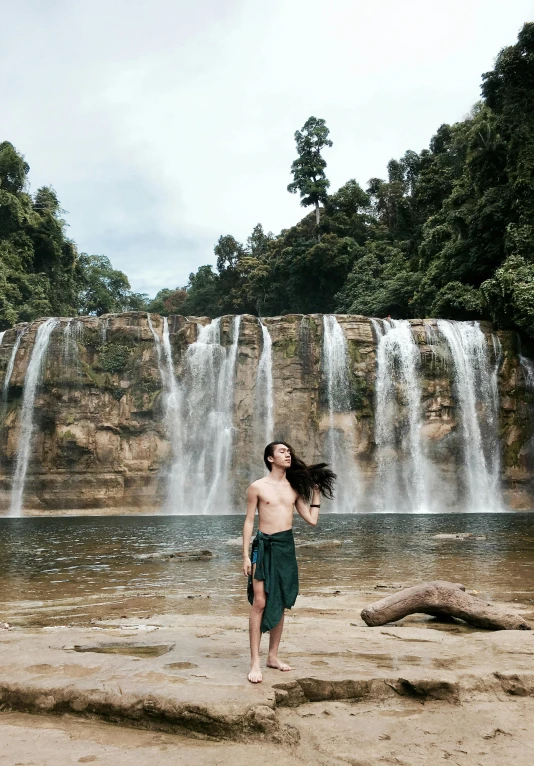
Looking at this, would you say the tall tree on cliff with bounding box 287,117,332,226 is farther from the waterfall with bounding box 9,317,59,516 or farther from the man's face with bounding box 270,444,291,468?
the man's face with bounding box 270,444,291,468

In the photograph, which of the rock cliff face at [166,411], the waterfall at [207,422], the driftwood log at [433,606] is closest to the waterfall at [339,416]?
the rock cliff face at [166,411]

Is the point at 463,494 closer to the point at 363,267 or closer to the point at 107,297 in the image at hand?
the point at 363,267

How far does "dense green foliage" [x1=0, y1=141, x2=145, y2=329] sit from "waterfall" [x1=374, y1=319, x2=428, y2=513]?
21703 millimetres

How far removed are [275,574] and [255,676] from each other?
679mm

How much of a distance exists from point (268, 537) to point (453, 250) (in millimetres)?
30044

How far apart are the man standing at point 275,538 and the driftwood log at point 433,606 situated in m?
1.89

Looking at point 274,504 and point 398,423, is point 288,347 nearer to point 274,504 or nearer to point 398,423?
point 398,423

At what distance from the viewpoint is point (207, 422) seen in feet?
95.5

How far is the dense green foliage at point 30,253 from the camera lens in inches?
1575

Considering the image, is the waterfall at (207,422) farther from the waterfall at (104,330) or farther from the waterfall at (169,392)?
the waterfall at (104,330)

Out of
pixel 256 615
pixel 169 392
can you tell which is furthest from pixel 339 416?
pixel 256 615

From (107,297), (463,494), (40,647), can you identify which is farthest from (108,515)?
(107,297)

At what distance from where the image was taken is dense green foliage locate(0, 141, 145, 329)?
4000 cm

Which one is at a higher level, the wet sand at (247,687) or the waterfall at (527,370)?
the waterfall at (527,370)
